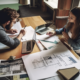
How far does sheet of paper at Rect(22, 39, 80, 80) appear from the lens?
63 centimetres

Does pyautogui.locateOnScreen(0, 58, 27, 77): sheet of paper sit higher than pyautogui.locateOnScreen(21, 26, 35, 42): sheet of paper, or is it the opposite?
pyautogui.locateOnScreen(21, 26, 35, 42): sheet of paper

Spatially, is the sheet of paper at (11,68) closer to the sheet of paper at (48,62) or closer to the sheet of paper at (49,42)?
the sheet of paper at (48,62)

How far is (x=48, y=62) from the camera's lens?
716 millimetres

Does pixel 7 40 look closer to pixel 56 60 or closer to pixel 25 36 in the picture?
pixel 25 36

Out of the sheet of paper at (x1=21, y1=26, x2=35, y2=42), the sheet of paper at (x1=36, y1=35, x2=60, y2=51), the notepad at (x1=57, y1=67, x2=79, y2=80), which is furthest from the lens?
the sheet of paper at (x1=21, y1=26, x2=35, y2=42)

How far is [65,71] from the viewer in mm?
632

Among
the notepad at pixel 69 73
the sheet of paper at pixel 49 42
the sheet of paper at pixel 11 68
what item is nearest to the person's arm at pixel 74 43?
the sheet of paper at pixel 49 42

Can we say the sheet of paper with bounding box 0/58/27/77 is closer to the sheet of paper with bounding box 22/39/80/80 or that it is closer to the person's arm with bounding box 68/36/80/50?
the sheet of paper with bounding box 22/39/80/80

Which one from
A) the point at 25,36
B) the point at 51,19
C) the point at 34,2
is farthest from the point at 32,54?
the point at 34,2

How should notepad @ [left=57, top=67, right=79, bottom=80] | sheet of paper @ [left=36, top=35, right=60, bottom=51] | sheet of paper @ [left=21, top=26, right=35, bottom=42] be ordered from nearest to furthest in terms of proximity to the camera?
notepad @ [left=57, top=67, right=79, bottom=80] → sheet of paper @ [left=36, top=35, right=60, bottom=51] → sheet of paper @ [left=21, top=26, right=35, bottom=42]

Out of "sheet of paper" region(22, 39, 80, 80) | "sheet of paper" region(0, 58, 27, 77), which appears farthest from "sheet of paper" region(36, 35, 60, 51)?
"sheet of paper" region(0, 58, 27, 77)

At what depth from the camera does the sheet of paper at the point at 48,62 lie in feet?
2.06

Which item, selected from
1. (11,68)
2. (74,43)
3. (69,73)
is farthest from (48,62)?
(74,43)

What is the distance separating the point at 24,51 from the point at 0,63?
216 millimetres
